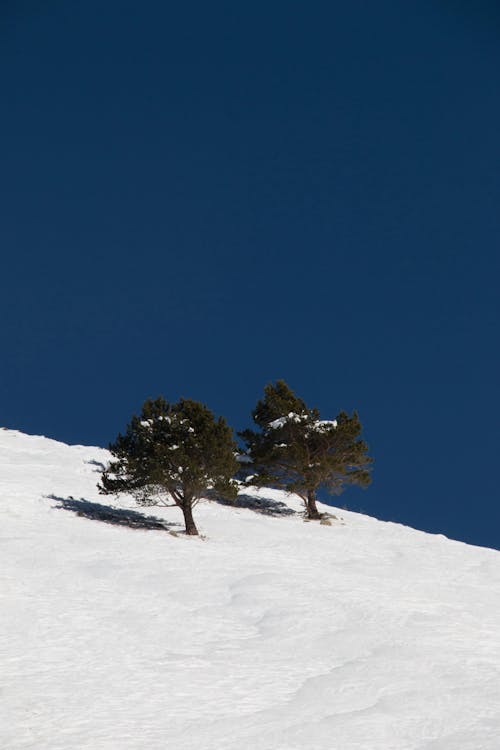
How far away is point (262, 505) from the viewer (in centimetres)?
3791

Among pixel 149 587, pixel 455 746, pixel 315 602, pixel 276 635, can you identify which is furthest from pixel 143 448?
pixel 455 746

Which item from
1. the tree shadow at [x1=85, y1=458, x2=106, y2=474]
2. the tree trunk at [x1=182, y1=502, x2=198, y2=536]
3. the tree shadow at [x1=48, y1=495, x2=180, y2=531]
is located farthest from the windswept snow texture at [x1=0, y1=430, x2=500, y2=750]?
the tree shadow at [x1=85, y1=458, x2=106, y2=474]

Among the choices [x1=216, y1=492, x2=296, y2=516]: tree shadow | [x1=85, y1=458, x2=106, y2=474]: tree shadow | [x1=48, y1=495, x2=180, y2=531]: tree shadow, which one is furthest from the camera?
[x1=85, y1=458, x2=106, y2=474]: tree shadow

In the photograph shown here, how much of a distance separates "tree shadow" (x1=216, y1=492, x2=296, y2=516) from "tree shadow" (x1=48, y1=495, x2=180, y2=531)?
750 centimetres

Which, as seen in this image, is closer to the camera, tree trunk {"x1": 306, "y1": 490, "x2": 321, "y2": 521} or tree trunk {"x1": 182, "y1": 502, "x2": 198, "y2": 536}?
tree trunk {"x1": 182, "y1": 502, "x2": 198, "y2": 536}

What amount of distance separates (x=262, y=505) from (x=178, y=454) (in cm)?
1285

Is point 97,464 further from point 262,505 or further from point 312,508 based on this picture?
point 312,508

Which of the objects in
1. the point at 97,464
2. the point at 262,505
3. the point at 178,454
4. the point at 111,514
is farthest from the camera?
the point at 97,464

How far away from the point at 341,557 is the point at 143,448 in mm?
10017

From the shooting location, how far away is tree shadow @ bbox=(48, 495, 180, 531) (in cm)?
2730

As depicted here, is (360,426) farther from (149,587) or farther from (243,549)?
(149,587)

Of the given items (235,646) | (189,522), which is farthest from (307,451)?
(235,646)

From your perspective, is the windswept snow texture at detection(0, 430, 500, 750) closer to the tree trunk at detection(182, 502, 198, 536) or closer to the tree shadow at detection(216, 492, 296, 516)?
the tree trunk at detection(182, 502, 198, 536)

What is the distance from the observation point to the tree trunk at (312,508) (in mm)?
35781
